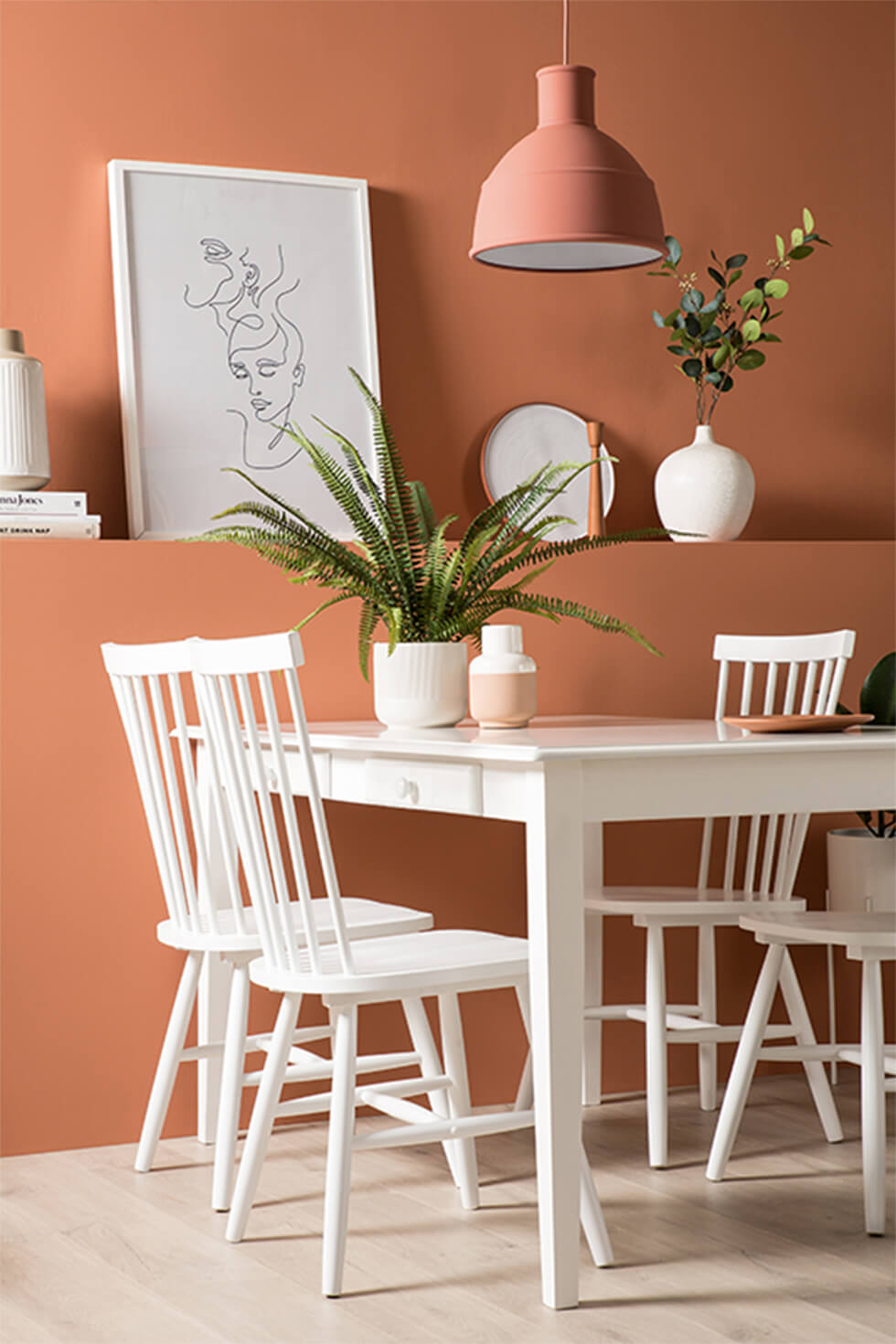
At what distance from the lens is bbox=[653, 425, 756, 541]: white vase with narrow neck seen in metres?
3.70

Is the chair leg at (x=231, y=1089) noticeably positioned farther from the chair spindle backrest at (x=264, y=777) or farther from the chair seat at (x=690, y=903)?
the chair seat at (x=690, y=903)

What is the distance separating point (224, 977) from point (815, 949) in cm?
140

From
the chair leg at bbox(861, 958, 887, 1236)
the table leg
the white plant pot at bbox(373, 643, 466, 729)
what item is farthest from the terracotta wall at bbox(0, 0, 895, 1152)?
the table leg

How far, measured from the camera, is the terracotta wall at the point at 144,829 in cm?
310

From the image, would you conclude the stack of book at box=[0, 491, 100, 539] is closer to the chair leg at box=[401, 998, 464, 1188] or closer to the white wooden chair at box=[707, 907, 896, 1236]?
the chair leg at box=[401, 998, 464, 1188]

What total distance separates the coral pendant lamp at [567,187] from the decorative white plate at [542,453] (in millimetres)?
900

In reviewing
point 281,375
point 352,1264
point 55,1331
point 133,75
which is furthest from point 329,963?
point 133,75

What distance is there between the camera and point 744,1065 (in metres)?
2.80

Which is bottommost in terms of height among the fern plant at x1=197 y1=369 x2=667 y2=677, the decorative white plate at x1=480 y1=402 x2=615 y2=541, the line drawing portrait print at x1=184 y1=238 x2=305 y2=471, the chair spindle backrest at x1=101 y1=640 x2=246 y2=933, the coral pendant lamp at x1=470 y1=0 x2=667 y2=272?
the chair spindle backrest at x1=101 y1=640 x2=246 y2=933

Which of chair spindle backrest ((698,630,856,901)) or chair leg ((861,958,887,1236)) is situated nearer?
chair leg ((861,958,887,1236))

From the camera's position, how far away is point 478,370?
12.4ft

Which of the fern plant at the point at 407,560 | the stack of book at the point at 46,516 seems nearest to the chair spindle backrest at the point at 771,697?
the fern plant at the point at 407,560

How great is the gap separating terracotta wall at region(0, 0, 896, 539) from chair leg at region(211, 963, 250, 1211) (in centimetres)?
115

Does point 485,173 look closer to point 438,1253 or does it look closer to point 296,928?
point 296,928
